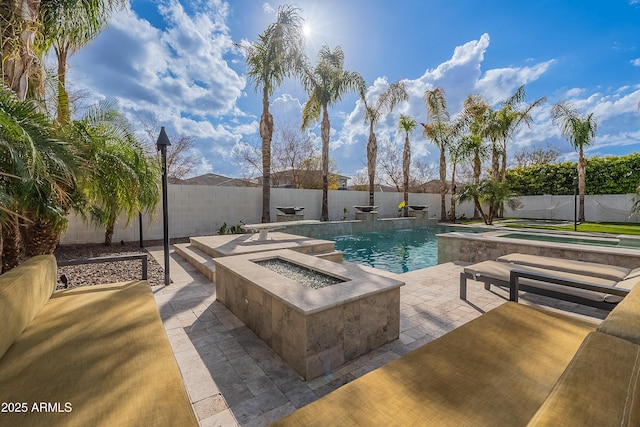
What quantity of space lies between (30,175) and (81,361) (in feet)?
6.98

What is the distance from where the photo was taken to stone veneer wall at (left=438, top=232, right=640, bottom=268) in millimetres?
5168

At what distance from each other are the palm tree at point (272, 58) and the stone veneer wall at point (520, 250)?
25.5 ft

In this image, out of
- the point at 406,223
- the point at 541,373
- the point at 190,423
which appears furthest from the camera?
the point at 406,223

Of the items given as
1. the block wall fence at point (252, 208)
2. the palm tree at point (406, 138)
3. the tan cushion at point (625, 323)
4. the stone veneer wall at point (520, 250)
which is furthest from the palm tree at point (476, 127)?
the tan cushion at point (625, 323)

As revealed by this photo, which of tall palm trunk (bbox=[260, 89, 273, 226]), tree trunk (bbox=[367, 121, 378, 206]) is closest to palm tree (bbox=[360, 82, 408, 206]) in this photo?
tree trunk (bbox=[367, 121, 378, 206])

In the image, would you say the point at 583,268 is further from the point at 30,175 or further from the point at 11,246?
the point at 11,246

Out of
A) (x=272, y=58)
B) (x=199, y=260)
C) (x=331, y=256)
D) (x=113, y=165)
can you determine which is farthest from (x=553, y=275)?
(x=272, y=58)

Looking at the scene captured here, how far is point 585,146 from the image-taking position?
14.8 m

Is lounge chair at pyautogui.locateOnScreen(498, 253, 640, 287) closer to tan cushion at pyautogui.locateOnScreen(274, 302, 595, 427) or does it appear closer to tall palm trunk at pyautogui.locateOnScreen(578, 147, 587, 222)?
tan cushion at pyautogui.locateOnScreen(274, 302, 595, 427)

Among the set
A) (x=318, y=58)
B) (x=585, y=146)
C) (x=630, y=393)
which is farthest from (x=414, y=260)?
(x=585, y=146)

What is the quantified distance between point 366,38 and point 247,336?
33.0ft

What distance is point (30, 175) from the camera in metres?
2.76

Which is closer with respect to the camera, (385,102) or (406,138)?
(385,102)

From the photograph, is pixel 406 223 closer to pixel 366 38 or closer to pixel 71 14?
pixel 366 38
